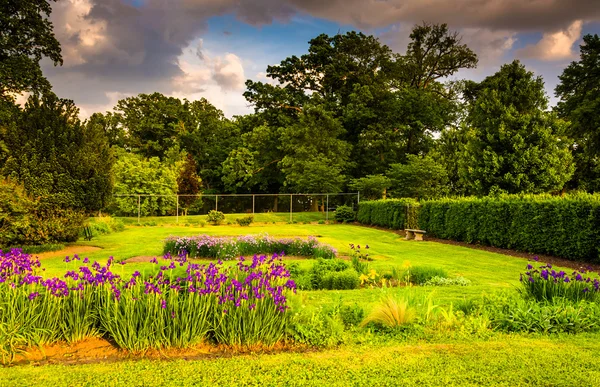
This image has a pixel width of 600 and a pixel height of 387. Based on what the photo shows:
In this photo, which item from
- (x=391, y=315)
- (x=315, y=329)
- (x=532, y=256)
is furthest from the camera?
(x=532, y=256)

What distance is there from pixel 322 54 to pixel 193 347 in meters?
37.5

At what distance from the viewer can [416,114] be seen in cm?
3594

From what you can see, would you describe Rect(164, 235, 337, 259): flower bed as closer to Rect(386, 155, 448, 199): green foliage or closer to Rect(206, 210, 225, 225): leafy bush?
Rect(206, 210, 225, 225): leafy bush

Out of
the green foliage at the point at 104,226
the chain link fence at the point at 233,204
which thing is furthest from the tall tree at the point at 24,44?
the chain link fence at the point at 233,204

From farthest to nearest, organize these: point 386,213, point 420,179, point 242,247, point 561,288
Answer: point 420,179 < point 386,213 < point 242,247 < point 561,288

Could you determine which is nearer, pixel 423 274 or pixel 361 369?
pixel 361 369

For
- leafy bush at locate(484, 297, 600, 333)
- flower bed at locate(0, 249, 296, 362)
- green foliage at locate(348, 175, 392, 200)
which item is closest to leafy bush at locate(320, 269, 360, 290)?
leafy bush at locate(484, 297, 600, 333)

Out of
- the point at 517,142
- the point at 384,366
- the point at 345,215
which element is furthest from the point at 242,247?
the point at 345,215

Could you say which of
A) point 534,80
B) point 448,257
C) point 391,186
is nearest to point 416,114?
point 391,186

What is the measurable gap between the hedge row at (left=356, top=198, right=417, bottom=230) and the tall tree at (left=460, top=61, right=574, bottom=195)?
13.0ft

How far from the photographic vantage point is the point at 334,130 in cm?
3575

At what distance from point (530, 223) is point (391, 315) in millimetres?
10560

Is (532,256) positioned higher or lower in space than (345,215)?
lower

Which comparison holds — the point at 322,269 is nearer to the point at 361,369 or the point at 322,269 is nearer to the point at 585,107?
the point at 361,369
